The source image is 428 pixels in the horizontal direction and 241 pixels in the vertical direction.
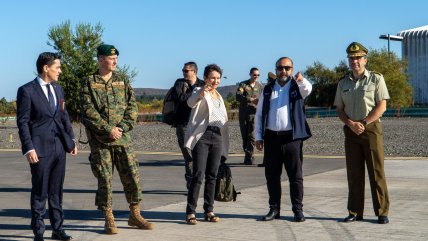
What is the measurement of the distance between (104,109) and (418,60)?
74393 millimetres

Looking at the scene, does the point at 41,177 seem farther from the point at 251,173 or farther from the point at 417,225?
the point at 251,173

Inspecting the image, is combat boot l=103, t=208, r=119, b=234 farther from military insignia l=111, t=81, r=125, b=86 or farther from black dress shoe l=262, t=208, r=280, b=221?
black dress shoe l=262, t=208, r=280, b=221

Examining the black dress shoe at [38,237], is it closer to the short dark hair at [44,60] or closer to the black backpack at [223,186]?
the short dark hair at [44,60]

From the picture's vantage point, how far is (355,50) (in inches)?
305

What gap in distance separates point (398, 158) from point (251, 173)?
434 cm

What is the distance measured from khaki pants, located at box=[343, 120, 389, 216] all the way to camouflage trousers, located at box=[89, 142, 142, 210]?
245 centimetres

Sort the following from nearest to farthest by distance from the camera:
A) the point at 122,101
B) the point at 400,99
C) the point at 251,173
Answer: the point at 122,101, the point at 251,173, the point at 400,99

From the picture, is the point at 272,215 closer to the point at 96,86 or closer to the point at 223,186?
the point at 223,186

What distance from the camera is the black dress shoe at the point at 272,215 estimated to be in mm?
7910

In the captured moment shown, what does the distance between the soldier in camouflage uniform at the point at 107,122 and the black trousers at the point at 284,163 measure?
5.40 feet

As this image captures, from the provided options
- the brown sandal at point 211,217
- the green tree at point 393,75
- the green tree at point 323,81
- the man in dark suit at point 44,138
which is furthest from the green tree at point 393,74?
the man in dark suit at point 44,138

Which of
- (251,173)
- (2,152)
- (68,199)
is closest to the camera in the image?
(68,199)

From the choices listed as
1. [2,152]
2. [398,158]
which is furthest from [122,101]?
[2,152]

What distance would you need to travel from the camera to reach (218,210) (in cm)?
873
